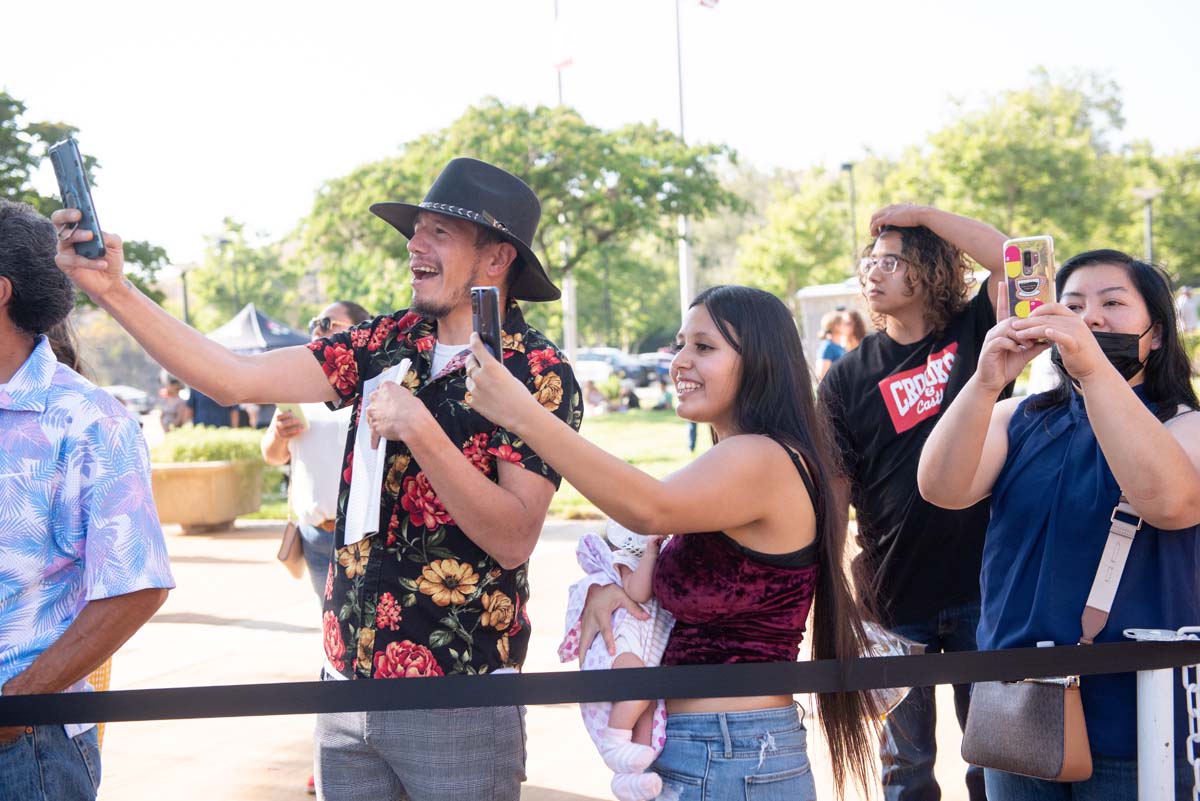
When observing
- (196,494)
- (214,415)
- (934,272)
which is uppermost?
(934,272)

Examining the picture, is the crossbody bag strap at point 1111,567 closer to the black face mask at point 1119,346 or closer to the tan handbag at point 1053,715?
the tan handbag at point 1053,715

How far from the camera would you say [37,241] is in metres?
2.25

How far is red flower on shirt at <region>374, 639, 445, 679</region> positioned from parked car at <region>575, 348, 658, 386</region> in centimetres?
4414

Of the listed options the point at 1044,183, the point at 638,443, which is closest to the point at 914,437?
the point at 638,443

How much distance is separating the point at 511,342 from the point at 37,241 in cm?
103

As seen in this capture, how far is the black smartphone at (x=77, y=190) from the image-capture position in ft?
6.85

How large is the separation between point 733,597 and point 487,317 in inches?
29.3

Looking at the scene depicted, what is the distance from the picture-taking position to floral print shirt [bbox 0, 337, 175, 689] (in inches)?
82.4

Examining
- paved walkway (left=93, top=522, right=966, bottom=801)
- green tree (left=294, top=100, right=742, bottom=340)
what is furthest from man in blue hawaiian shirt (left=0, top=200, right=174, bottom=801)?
green tree (left=294, top=100, right=742, bottom=340)

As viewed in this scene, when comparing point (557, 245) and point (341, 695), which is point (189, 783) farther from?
point (557, 245)

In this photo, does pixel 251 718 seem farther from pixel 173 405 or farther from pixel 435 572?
pixel 173 405

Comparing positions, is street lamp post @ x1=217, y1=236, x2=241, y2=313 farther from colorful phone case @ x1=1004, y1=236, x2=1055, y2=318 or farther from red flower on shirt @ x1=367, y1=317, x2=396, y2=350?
colorful phone case @ x1=1004, y1=236, x2=1055, y2=318

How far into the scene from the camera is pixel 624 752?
7.02 feet

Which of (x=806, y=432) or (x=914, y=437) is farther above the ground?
(x=806, y=432)
